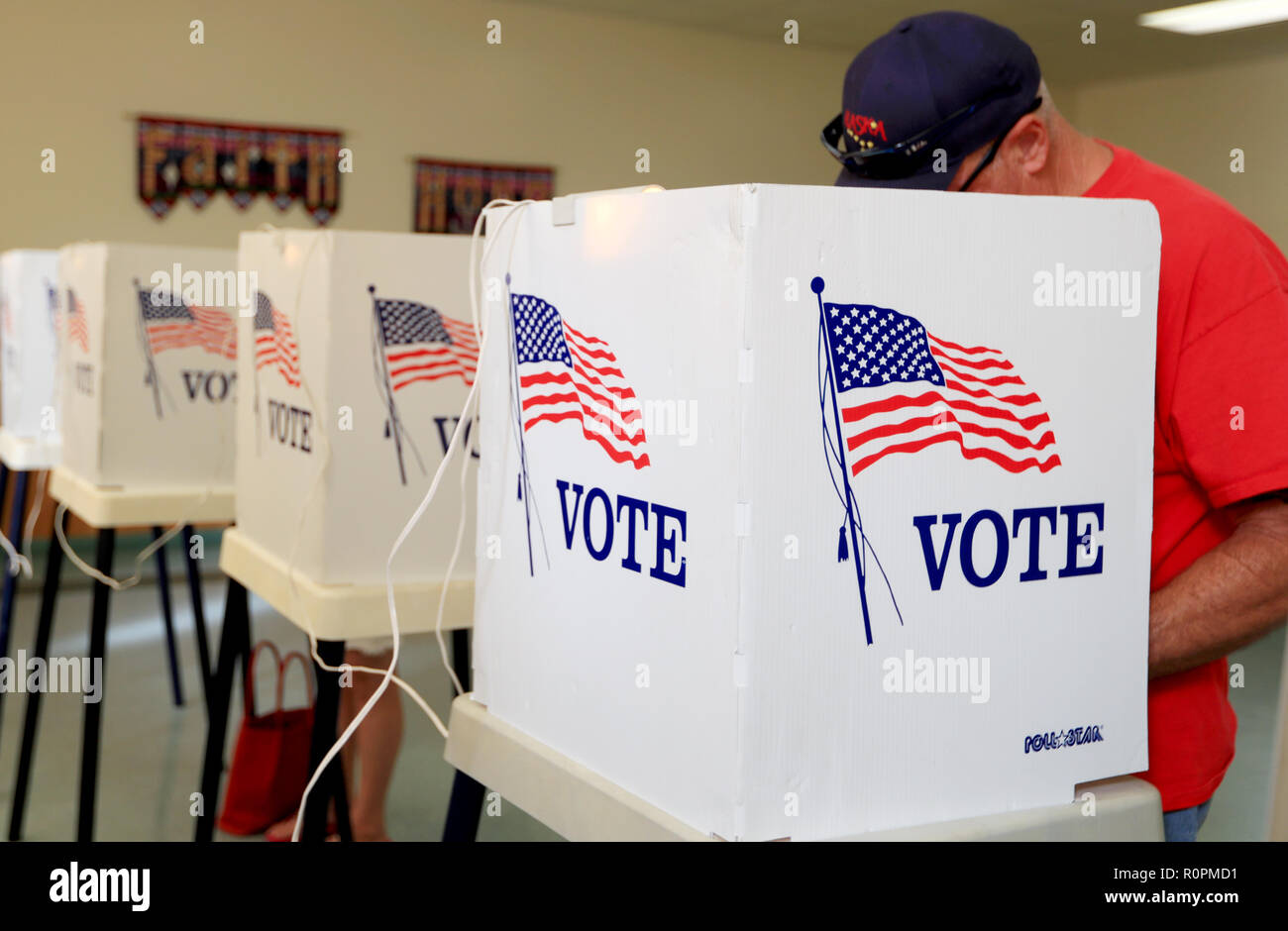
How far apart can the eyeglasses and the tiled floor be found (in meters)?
1.43

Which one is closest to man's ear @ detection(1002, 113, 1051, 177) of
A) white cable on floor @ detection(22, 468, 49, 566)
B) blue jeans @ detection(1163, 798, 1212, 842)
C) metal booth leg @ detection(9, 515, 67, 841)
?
blue jeans @ detection(1163, 798, 1212, 842)

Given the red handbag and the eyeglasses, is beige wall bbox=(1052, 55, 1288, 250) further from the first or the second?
the eyeglasses

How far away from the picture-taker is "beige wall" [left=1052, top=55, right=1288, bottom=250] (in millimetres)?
6926

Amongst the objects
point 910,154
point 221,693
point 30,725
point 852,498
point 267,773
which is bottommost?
point 267,773

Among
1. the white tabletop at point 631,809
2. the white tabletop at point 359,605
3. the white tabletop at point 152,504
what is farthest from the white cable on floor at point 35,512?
the white tabletop at point 631,809

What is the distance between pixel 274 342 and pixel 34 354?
5.21 ft

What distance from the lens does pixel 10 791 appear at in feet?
9.03

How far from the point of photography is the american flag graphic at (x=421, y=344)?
149cm

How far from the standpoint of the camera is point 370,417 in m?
1.49

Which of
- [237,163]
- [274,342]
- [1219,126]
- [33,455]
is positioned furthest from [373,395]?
[1219,126]

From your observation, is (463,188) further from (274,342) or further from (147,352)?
(274,342)
